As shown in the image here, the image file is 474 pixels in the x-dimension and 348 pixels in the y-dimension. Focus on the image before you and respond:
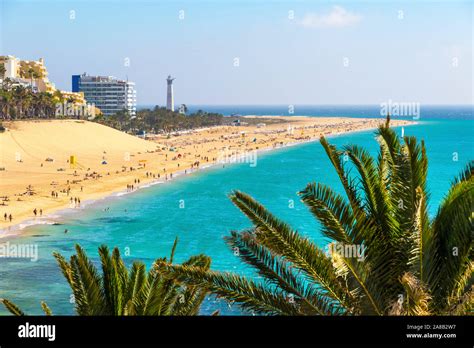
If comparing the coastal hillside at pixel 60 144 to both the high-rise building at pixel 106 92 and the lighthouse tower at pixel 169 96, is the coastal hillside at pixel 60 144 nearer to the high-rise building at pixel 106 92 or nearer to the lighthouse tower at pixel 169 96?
the high-rise building at pixel 106 92

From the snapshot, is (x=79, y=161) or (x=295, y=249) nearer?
(x=295, y=249)

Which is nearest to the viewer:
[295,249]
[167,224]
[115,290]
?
[295,249]

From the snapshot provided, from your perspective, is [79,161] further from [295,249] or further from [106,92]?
[106,92]

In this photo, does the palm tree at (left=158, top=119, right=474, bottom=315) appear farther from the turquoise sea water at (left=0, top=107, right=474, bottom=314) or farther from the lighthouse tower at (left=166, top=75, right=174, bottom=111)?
the lighthouse tower at (left=166, top=75, right=174, bottom=111)

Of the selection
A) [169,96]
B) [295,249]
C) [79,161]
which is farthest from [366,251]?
[169,96]
